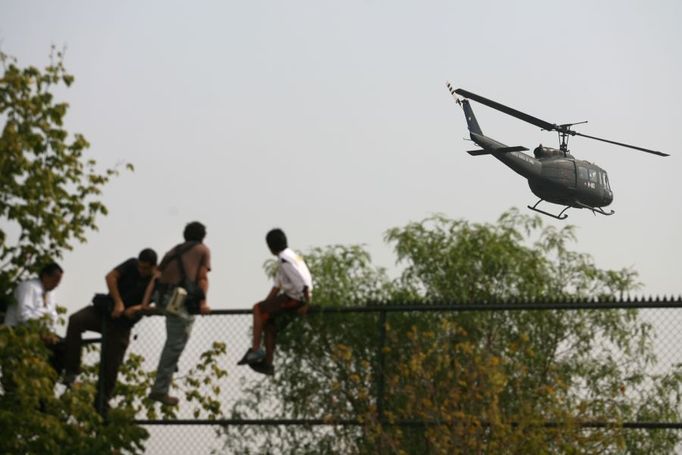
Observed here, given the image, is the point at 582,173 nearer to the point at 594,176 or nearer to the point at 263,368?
the point at 594,176

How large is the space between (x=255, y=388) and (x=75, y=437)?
1.74 meters

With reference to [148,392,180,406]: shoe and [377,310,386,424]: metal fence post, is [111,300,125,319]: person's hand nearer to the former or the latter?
[148,392,180,406]: shoe

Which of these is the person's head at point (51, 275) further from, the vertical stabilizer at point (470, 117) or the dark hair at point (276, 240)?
the vertical stabilizer at point (470, 117)

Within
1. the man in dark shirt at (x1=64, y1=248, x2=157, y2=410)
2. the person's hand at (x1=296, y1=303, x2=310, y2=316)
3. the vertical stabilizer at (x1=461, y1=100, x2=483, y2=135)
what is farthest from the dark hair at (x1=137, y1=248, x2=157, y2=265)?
the vertical stabilizer at (x1=461, y1=100, x2=483, y2=135)

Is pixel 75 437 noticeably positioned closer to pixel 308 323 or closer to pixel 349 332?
pixel 308 323

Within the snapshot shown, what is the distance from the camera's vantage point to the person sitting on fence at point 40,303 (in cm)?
1336

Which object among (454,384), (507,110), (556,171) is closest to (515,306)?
(454,384)

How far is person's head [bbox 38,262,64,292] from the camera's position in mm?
13258

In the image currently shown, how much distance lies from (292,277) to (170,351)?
3.93 ft

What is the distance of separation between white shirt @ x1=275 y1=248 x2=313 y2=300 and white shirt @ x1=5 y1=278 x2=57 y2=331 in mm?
2147

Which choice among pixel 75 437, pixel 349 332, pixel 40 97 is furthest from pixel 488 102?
pixel 75 437

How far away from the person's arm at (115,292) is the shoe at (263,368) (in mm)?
1317

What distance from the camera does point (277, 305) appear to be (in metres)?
12.8

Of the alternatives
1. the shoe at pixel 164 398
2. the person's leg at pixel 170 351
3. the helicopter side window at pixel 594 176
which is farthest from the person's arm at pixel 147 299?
the helicopter side window at pixel 594 176
